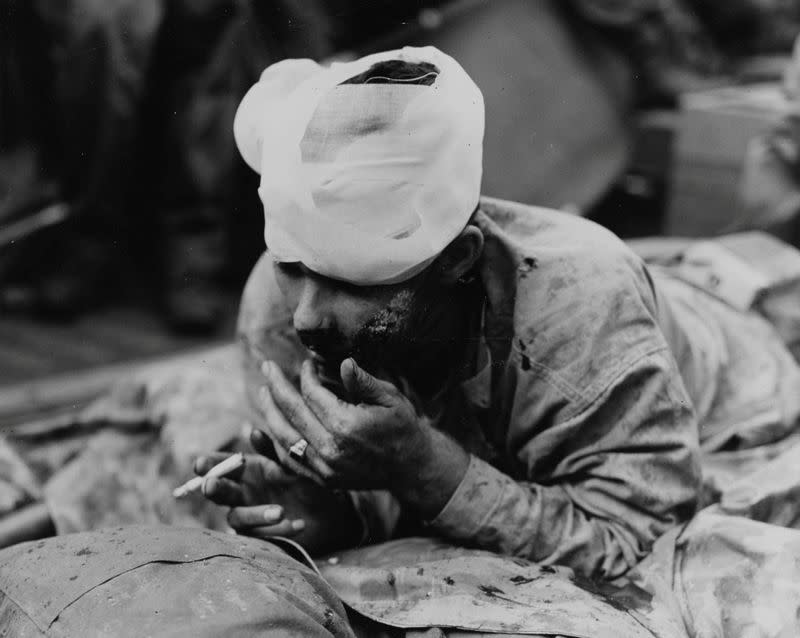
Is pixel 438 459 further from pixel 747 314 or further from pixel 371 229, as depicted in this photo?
pixel 747 314

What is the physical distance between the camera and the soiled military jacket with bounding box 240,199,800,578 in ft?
5.87

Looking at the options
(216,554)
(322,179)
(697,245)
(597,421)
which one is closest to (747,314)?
(697,245)

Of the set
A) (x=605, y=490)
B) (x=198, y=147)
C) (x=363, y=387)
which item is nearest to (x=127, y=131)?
(x=198, y=147)

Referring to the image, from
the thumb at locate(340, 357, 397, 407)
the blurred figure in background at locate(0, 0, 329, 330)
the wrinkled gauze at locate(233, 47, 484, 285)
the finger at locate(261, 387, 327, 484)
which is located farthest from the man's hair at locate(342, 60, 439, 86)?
the blurred figure in background at locate(0, 0, 329, 330)

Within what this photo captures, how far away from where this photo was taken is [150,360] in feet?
12.4

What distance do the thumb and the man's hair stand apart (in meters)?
0.46

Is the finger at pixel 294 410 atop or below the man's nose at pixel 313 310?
below

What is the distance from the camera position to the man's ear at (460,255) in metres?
1.77

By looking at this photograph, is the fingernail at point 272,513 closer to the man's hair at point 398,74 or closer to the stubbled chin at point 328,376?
the stubbled chin at point 328,376

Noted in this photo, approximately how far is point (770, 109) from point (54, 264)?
9.90ft

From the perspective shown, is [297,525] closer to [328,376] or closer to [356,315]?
[328,376]

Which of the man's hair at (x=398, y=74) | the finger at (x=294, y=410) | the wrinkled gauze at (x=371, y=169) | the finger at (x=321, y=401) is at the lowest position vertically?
the finger at (x=294, y=410)

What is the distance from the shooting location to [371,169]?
157 cm

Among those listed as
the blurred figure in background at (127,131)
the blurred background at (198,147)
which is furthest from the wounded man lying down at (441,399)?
the blurred figure in background at (127,131)
